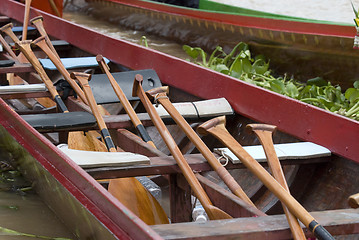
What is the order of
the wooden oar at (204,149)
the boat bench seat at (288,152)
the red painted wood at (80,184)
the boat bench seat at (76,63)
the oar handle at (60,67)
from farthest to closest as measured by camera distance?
the boat bench seat at (76,63)
the oar handle at (60,67)
the boat bench seat at (288,152)
the wooden oar at (204,149)
the red painted wood at (80,184)

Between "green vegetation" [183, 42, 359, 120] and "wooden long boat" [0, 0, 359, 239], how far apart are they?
0.50m

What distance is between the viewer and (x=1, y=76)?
3947mm

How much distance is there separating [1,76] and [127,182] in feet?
7.28

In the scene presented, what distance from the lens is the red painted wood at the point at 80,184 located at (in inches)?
49.2

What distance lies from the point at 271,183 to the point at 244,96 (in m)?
1.07

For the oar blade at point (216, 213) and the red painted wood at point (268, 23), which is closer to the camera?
the oar blade at point (216, 213)

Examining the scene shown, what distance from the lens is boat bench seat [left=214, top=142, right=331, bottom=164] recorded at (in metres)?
2.04

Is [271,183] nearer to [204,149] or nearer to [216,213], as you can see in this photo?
[216,213]

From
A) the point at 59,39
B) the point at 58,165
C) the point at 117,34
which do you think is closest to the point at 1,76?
the point at 59,39

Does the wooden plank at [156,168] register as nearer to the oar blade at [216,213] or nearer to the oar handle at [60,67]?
the oar blade at [216,213]

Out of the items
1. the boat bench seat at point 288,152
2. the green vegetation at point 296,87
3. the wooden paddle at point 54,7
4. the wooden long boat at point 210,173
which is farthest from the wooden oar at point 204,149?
the wooden paddle at point 54,7

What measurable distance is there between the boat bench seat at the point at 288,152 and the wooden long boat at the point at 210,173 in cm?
3

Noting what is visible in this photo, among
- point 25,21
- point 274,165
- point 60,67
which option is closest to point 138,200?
point 274,165

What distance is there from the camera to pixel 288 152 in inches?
82.0
